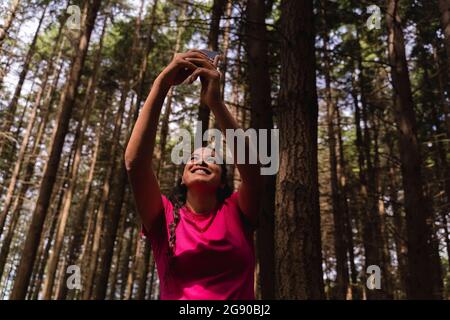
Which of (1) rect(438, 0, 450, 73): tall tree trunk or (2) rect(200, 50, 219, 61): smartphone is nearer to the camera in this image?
(2) rect(200, 50, 219, 61): smartphone

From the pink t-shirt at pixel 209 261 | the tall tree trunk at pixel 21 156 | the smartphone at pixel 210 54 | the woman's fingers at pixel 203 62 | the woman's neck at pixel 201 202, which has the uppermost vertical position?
the tall tree trunk at pixel 21 156

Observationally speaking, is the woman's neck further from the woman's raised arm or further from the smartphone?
the smartphone

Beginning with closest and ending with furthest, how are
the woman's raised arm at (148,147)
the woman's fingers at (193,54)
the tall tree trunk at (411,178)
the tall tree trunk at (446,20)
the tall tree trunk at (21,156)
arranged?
the woman's raised arm at (148,147) → the woman's fingers at (193,54) → the tall tree trunk at (446,20) → the tall tree trunk at (411,178) → the tall tree trunk at (21,156)

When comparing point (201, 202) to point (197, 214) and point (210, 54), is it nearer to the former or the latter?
point (197, 214)

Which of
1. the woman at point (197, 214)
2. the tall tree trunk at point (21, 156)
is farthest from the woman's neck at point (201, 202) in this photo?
the tall tree trunk at point (21, 156)

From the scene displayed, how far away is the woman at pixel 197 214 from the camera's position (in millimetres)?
1744

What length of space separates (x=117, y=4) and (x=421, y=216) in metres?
16.1

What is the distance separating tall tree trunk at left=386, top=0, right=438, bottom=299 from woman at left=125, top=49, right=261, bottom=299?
5877mm

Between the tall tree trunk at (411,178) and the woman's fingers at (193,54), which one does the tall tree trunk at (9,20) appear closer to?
the tall tree trunk at (411,178)

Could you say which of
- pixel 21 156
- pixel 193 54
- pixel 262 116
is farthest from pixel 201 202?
pixel 21 156

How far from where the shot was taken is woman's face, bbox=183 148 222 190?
2031 millimetres

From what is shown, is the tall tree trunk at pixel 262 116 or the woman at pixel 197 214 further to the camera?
the tall tree trunk at pixel 262 116

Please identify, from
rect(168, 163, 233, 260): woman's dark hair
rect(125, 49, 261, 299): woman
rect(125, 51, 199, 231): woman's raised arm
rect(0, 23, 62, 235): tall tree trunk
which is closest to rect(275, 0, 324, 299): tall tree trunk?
rect(168, 163, 233, 260): woman's dark hair
